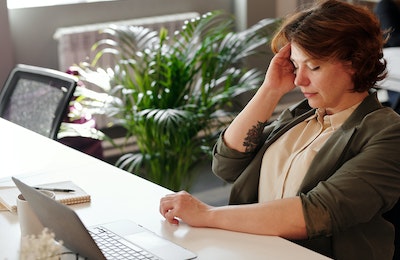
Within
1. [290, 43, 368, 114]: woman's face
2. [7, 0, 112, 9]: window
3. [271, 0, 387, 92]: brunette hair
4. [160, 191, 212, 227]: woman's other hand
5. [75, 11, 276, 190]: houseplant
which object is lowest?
[75, 11, 276, 190]: houseplant

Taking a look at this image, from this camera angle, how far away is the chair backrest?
A: 332 cm

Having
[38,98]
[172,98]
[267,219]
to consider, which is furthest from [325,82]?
[172,98]

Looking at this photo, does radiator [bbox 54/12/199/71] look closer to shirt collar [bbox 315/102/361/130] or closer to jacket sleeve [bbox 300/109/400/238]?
shirt collar [bbox 315/102/361/130]

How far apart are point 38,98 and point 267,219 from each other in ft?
5.59

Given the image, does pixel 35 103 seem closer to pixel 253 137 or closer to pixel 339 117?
pixel 253 137

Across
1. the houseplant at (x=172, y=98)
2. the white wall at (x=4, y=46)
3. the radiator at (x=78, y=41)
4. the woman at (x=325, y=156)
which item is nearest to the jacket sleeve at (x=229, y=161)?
the woman at (x=325, y=156)

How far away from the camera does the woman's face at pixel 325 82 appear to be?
219cm

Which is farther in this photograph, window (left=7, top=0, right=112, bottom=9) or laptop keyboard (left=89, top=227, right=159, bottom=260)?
window (left=7, top=0, right=112, bottom=9)

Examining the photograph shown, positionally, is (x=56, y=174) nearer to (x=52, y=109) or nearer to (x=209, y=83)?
(x=52, y=109)

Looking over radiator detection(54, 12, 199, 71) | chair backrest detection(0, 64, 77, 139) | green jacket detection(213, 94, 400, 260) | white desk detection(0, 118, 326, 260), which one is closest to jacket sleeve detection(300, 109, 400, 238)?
green jacket detection(213, 94, 400, 260)

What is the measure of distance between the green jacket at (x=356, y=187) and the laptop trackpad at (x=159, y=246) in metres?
0.33

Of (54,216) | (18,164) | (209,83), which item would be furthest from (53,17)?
(54,216)

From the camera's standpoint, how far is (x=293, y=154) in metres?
2.33

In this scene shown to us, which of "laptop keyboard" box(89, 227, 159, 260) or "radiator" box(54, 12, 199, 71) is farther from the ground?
"laptop keyboard" box(89, 227, 159, 260)
